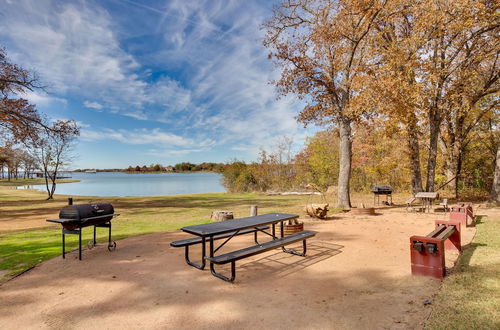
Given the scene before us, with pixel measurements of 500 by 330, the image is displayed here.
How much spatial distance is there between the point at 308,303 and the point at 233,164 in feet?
71.1

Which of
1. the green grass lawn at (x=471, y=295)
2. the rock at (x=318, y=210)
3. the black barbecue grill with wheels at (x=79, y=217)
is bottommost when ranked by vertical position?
the green grass lawn at (x=471, y=295)

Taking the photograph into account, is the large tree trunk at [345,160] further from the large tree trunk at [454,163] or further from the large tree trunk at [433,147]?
the large tree trunk at [454,163]

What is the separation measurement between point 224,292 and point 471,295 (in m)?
2.80

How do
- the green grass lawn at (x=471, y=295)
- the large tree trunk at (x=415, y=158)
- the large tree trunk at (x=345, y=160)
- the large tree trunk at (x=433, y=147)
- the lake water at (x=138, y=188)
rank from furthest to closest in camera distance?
the lake water at (x=138, y=188), the large tree trunk at (x=415, y=158), the large tree trunk at (x=433, y=147), the large tree trunk at (x=345, y=160), the green grass lawn at (x=471, y=295)

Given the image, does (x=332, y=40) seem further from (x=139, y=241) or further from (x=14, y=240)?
(x=14, y=240)

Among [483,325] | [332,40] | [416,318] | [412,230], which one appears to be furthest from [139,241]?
[332,40]

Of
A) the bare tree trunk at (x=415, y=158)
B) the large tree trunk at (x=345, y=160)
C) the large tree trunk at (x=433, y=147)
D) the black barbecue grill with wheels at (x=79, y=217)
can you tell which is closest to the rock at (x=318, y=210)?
the large tree trunk at (x=345, y=160)

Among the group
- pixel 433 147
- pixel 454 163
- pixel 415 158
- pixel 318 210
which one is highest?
pixel 433 147

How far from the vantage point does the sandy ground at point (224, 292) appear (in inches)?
110

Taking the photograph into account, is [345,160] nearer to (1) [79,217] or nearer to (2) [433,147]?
(2) [433,147]

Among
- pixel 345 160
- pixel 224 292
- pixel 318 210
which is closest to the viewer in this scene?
pixel 224 292

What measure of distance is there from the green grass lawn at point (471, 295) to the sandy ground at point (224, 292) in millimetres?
159

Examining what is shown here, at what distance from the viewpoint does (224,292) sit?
11.4 ft

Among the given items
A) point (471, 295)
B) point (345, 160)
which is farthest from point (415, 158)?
point (471, 295)
